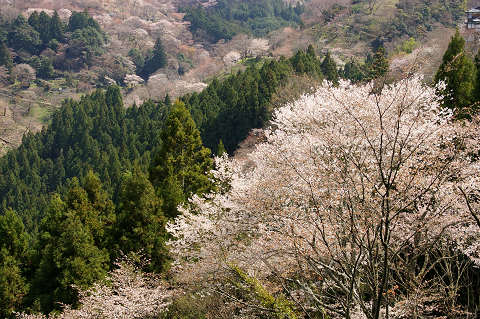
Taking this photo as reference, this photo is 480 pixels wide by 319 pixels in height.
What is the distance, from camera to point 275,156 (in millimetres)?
9062

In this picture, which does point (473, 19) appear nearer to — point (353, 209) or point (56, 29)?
point (353, 209)

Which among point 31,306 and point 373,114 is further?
point 31,306

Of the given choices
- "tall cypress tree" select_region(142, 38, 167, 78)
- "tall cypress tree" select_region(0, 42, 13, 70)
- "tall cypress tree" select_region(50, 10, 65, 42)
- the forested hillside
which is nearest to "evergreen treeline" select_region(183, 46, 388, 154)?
the forested hillside

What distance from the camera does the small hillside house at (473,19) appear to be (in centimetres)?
3105

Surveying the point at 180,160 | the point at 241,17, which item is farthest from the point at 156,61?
the point at 180,160

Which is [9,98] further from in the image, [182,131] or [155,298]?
[155,298]

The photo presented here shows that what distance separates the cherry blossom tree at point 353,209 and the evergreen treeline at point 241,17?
70744mm

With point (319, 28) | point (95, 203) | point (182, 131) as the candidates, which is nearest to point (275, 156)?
point (182, 131)

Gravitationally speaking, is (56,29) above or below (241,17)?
below

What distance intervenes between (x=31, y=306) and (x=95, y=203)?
521 centimetres

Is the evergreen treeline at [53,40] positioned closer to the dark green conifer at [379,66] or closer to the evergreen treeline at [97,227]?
the evergreen treeline at [97,227]

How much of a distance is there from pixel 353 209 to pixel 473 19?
31374 mm

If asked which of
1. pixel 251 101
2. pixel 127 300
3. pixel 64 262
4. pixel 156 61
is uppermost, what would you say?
pixel 127 300

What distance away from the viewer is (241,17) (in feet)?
297
